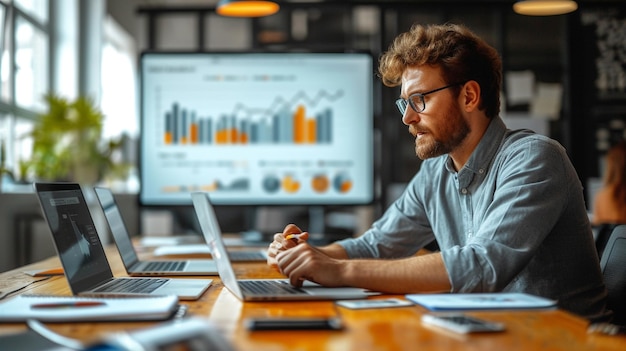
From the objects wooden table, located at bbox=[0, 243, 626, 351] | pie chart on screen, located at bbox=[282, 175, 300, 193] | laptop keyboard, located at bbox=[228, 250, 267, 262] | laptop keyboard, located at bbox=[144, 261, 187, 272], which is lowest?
laptop keyboard, located at bbox=[228, 250, 267, 262]

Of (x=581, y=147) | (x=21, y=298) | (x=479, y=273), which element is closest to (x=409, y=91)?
(x=479, y=273)

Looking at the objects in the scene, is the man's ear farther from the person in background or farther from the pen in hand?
the person in background

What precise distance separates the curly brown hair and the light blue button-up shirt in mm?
106

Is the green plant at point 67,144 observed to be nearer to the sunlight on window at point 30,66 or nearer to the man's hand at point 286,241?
the sunlight on window at point 30,66

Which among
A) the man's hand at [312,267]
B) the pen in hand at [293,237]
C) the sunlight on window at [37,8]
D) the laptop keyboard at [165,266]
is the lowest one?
the laptop keyboard at [165,266]

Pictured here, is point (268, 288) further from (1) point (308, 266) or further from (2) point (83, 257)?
(2) point (83, 257)

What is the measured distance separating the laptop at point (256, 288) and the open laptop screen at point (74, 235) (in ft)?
0.83

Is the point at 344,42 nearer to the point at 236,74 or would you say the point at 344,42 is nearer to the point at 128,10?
the point at 128,10

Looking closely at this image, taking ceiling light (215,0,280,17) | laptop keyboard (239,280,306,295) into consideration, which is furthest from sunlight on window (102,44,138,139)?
laptop keyboard (239,280,306,295)

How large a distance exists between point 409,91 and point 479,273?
0.67m

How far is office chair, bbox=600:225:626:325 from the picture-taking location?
1795 millimetres

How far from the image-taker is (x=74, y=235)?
5.20 ft

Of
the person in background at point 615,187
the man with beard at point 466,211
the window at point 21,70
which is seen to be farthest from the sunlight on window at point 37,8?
the person in background at point 615,187

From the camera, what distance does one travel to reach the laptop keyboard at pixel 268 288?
151cm
